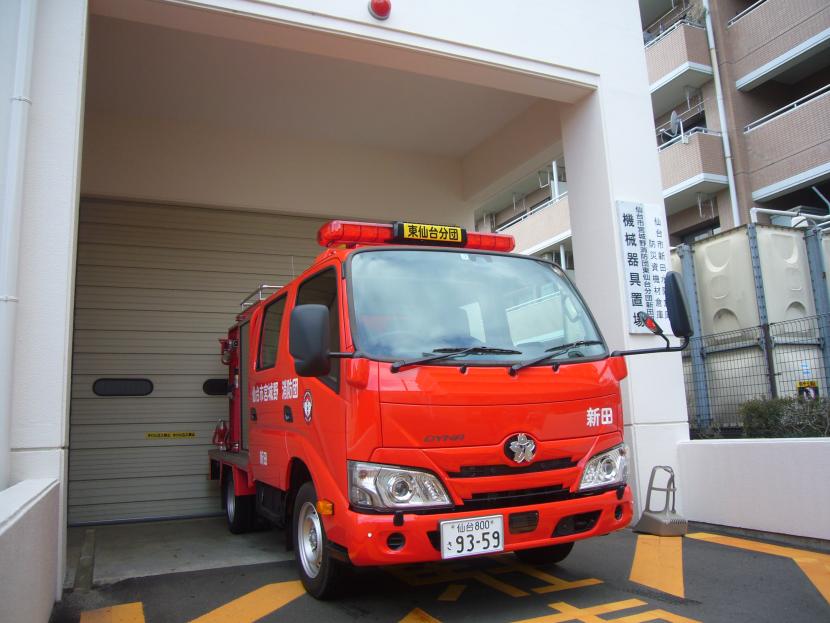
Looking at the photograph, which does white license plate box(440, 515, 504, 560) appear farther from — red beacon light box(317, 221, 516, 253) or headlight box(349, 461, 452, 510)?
red beacon light box(317, 221, 516, 253)

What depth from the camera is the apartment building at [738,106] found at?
14.3m

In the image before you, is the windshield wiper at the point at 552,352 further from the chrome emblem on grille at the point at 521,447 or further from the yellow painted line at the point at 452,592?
the yellow painted line at the point at 452,592

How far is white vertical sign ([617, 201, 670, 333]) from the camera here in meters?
6.45

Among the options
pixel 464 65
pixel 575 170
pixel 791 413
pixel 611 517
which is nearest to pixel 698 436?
pixel 791 413

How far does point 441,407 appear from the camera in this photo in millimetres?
3484

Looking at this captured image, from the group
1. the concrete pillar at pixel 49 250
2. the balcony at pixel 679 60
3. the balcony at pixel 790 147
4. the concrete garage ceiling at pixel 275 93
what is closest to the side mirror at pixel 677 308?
the concrete pillar at pixel 49 250

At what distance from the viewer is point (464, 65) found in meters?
6.35

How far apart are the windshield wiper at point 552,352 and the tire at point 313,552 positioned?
1.44 meters

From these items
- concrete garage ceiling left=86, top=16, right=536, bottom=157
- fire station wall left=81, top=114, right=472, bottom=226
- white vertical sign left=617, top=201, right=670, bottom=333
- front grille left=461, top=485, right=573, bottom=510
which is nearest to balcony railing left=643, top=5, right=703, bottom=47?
fire station wall left=81, top=114, right=472, bottom=226

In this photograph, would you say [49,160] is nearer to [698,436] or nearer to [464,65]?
[464,65]

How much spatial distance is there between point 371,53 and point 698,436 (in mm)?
5239

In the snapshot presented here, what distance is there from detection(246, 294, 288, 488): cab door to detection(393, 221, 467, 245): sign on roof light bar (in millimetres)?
1272

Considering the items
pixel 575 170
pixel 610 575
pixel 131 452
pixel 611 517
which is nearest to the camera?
pixel 611 517

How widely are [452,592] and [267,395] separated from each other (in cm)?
217
